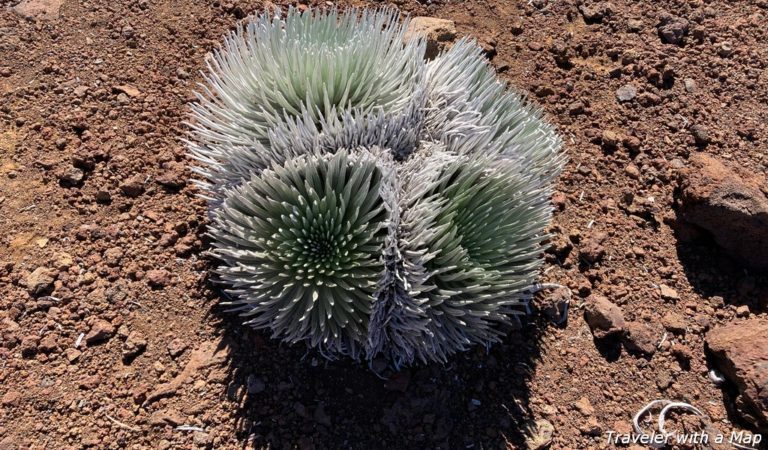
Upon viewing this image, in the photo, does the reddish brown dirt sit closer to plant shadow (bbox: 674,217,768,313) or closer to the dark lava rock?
plant shadow (bbox: 674,217,768,313)

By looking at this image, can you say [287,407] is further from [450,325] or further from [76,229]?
[76,229]

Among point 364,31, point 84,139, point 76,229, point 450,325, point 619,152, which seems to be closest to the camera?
point 450,325

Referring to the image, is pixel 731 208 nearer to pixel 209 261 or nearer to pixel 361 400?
pixel 361 400

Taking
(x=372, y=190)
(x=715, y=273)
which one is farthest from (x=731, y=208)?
(x=372, y=190)

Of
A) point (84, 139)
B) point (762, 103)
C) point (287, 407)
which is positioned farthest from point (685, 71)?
point (84, 139)

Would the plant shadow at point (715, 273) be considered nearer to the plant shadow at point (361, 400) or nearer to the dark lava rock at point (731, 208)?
the dark lava rock at point (731, 208)

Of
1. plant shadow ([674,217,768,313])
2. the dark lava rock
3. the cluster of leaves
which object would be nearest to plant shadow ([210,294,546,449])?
the cluster of leaves
